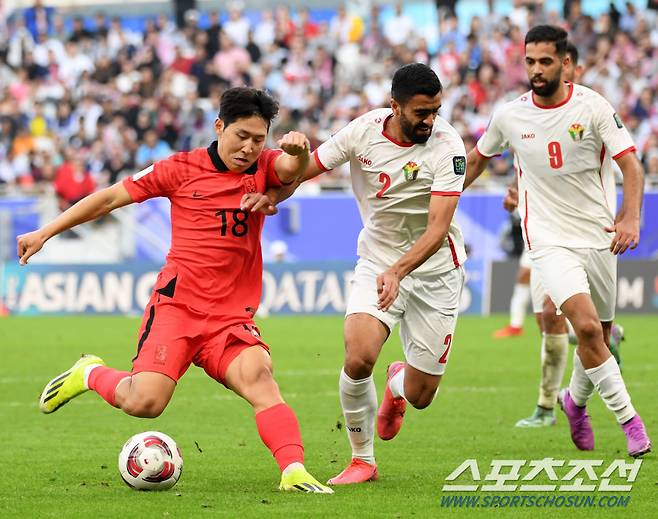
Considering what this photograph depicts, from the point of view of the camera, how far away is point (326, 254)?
23.0 metres

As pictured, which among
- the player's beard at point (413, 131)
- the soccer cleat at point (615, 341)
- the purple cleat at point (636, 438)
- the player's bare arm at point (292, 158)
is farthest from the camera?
the soccer cleat at point (615, 341)

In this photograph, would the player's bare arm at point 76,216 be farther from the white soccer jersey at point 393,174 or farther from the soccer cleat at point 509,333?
the soccer cleat at point 509,333

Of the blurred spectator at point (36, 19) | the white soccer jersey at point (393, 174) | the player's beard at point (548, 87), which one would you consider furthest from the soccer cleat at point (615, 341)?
the blurred spectator at point (36, 19)

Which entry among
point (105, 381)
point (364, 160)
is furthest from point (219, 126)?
point (105, 381)

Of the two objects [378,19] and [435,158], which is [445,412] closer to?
[435,158]

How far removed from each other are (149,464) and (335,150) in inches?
85.3

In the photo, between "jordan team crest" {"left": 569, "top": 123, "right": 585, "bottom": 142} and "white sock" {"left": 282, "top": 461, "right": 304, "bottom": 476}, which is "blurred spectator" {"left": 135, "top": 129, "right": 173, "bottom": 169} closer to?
"jordan team crest" {"left": 569, "top": 123, "right": 585, "bottom": 142}

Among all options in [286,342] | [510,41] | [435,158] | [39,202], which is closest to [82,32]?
[39,202]

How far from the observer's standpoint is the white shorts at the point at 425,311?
8258 millimetres

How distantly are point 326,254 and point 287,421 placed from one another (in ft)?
51.8

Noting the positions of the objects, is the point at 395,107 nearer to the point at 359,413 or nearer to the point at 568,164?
the point at 568,164

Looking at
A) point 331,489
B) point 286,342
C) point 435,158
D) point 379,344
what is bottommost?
point 286,342

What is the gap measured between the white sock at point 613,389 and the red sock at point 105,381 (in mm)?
2959

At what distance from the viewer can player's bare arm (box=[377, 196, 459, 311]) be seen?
7.43 metres
